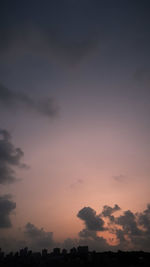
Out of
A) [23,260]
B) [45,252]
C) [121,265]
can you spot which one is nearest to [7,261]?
[23,260]

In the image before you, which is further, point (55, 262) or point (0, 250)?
point (0, 250)

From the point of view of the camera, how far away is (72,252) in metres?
63.9

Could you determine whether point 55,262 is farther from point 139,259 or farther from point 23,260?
point 139,259

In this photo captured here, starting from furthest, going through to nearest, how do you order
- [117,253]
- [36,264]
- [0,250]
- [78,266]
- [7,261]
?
1. [0,250]
2. [7,261]
3. [36,264]
4. [117,253]
5. [78,266]

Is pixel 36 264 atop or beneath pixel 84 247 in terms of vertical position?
beneath

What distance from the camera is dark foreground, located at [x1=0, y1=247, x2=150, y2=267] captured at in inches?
1825

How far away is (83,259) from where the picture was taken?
175 ft

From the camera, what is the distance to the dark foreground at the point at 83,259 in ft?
152

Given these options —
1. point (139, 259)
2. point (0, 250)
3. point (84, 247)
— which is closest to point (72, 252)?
point (84, 247)

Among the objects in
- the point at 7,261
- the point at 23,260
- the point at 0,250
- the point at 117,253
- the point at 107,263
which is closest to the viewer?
the point at 107,263

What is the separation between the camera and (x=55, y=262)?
5691cm

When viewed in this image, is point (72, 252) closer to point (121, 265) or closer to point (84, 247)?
point (84, 247)

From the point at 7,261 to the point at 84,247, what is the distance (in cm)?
3457

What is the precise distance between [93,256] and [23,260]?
1271 inches
